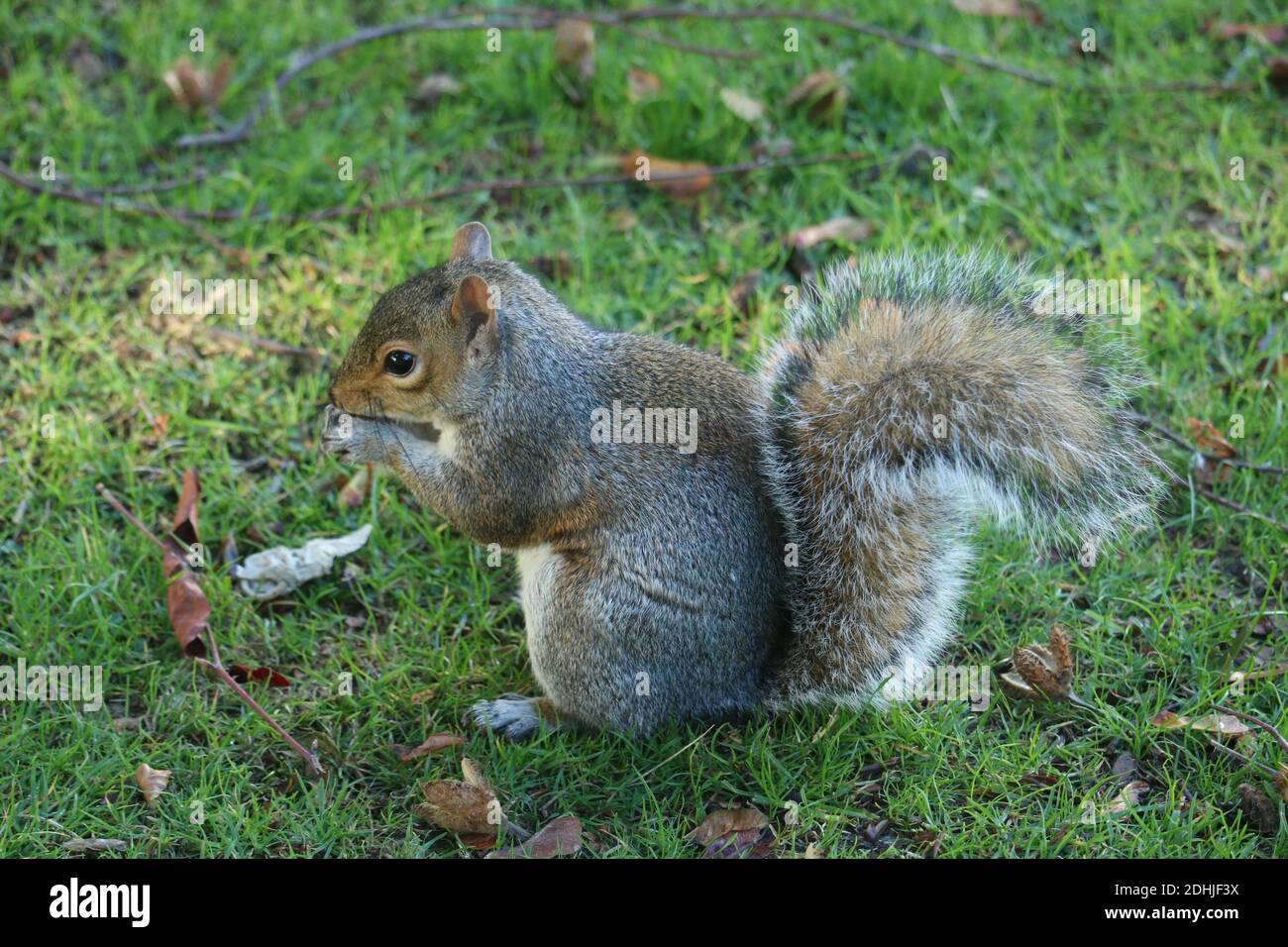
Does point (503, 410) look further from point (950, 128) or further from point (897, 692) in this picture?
point (950, 128)

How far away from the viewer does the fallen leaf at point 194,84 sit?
12.9 ft

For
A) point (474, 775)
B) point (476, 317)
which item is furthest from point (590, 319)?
point (474, 775)

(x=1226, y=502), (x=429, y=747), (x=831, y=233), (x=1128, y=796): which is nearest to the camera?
(x=1128, y=796)

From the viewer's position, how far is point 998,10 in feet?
14.2

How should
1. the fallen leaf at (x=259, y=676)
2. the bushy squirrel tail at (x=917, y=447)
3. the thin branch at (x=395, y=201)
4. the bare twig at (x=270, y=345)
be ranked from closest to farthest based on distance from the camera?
the bushy squirrel tail at (x=917, y=447) < the fallen leaf at (x=259, y=676) < the bare twig at (x=270, y=345) < the thin branch at (x=395, y=201)

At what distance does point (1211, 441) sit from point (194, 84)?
2853mm

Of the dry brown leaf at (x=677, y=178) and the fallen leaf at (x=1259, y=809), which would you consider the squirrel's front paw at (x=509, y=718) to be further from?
the dry brown leaf at (x=677, y=178)

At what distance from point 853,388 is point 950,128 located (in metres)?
1.76

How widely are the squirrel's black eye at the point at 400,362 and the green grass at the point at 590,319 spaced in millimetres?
587

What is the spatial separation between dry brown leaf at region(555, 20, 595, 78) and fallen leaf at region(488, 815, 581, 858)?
2.39 meters

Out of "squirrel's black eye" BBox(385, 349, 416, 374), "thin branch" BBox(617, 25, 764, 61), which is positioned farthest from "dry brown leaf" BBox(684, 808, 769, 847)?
"thin branch" BBox(617, 25, 764, 61)

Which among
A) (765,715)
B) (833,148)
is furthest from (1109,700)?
(833,148)

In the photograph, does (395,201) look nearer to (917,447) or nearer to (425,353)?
(425,353)

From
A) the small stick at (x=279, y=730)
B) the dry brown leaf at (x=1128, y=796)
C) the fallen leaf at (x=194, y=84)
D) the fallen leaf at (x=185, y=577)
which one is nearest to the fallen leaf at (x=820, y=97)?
the fallen leaf at (x=194, y=84)
